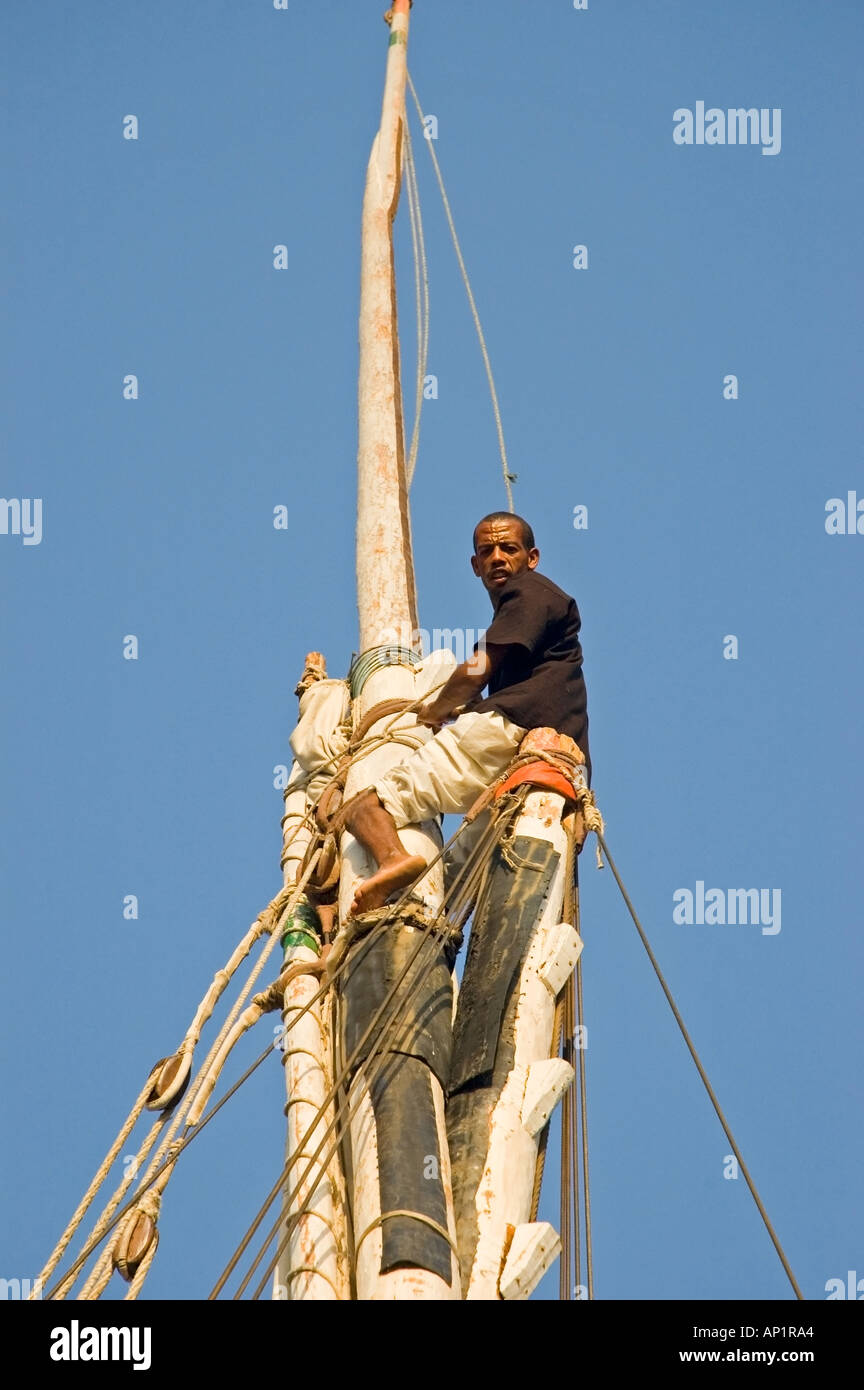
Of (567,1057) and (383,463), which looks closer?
(567,1057)

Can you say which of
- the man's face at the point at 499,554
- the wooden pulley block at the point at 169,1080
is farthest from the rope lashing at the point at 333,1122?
the man's face at the point at 499,554

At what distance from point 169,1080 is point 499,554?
108 inches

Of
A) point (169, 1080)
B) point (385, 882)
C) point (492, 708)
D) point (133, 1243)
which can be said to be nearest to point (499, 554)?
point (492, 708)

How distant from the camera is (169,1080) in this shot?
837 cm

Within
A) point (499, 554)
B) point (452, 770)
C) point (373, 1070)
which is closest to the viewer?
point (373, 1070)

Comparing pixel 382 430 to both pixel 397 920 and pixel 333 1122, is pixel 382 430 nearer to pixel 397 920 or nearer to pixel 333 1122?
pixel 397 920

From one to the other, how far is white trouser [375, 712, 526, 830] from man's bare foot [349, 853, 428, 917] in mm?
430

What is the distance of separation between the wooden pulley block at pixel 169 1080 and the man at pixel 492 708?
931 mm

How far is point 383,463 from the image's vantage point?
1083 centimetres

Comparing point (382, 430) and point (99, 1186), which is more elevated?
point (382, 430)

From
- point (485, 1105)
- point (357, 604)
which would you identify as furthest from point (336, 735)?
point (485, 1105)

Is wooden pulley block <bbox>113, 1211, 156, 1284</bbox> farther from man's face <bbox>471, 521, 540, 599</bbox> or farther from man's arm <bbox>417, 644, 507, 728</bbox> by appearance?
man's face <bbox>471, 521, 540, 599</bbox>
